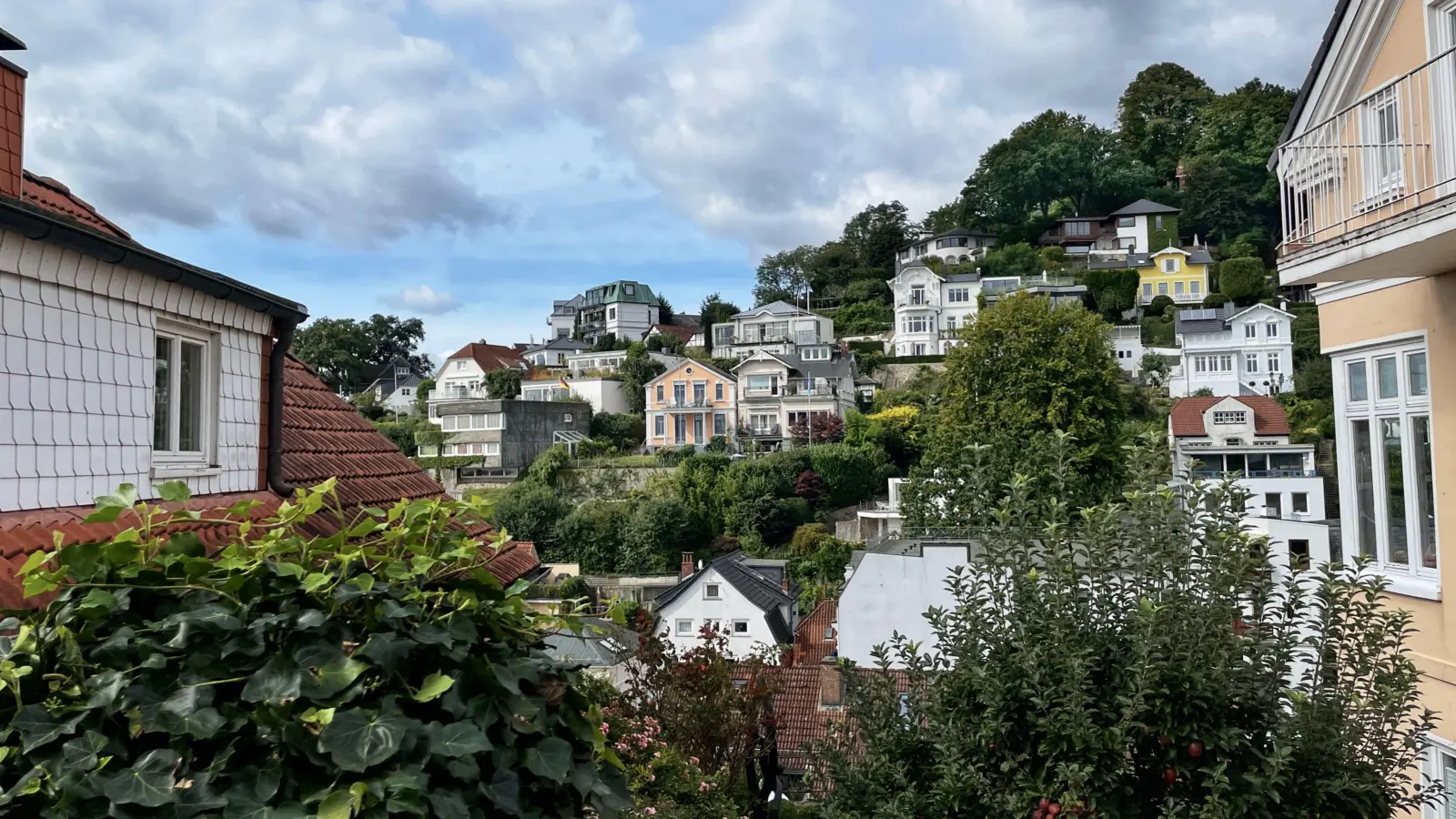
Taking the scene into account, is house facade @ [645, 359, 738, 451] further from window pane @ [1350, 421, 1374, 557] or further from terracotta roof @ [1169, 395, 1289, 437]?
window pane @ [1350, 421, 1374, 557]

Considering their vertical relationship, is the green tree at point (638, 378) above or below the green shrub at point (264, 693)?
above

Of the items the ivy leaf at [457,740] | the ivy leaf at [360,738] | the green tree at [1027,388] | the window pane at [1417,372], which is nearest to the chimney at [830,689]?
the window pane at [1417,372]

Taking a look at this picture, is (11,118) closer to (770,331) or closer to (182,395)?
(182,395)

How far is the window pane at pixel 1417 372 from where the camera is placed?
6.56 metres

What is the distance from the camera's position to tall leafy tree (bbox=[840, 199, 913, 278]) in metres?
92.6

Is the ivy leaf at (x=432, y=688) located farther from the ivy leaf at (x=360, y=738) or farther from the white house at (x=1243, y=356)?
the white house at (x=1243, y=356)

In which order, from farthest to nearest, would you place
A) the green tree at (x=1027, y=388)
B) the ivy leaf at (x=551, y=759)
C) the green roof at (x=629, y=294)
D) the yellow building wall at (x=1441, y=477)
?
the green roof at (x=629, y=294) < the green tree at (x=1027, y=388) < the yellow building wall at (x=1441, y=477) < the ivy leaf at (x=551, y=759)

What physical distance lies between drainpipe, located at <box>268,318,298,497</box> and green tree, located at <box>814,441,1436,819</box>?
407 centimetres

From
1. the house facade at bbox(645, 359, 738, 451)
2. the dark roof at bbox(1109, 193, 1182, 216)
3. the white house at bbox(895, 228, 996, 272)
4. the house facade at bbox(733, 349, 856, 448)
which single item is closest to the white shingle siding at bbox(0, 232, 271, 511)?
the house facade at bbox(733, 349, 856, 448)

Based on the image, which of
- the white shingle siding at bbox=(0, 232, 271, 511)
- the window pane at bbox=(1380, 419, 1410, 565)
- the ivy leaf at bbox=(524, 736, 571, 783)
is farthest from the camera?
the window pane at bbox=(1380, 419, 1410, 565)

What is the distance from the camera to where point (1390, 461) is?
22.7 feet

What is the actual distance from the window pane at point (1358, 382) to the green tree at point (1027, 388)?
21960mm

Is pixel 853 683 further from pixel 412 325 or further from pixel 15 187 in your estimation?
pixel 412 325

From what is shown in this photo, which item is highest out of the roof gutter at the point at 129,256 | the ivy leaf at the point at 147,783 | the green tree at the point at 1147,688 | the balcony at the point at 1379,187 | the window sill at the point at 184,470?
the balcony at the point at 1379,187
